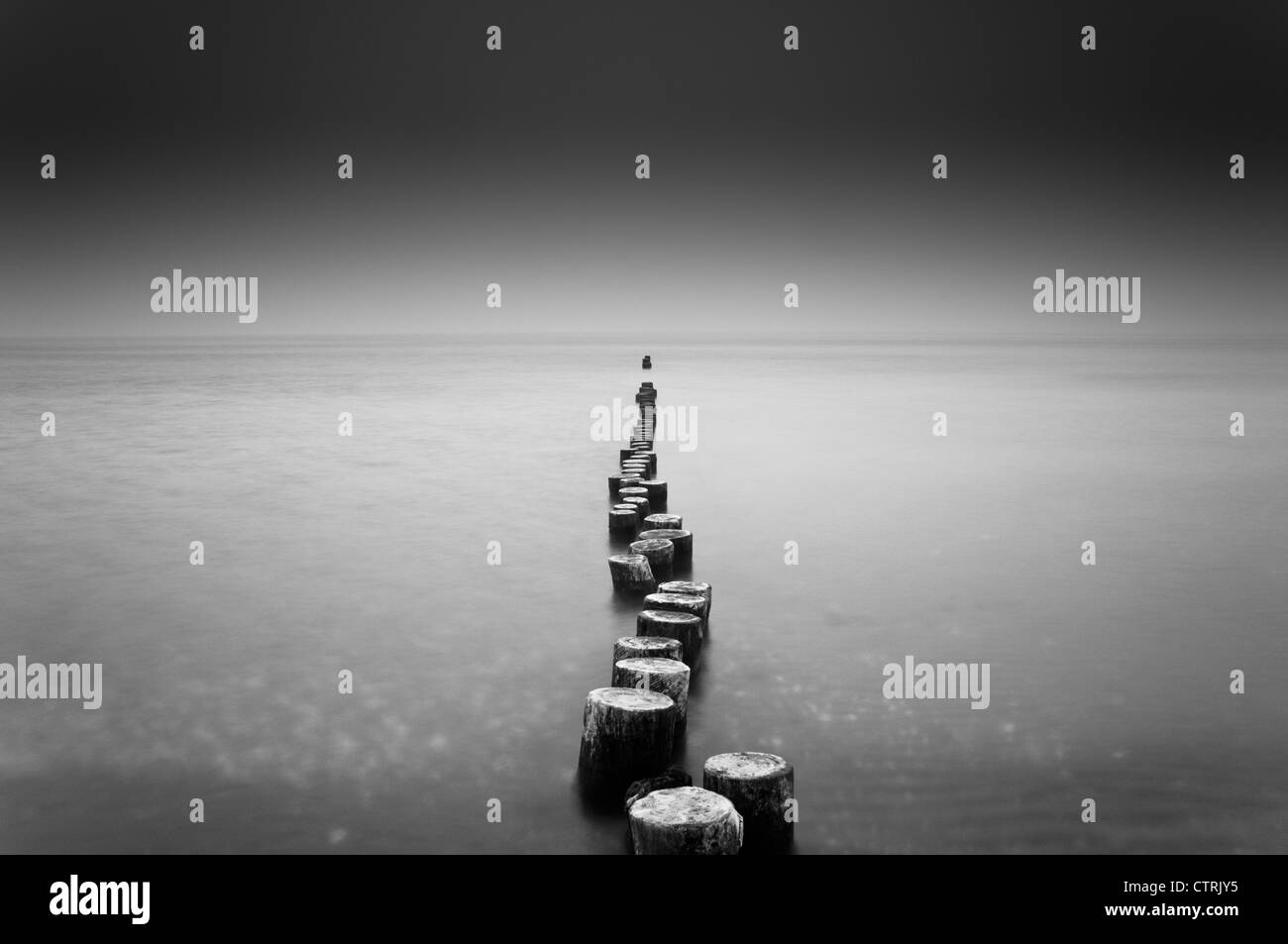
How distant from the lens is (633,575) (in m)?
6.32

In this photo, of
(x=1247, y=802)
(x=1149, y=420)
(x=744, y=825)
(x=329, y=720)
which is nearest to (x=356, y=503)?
(x=329, y=720)

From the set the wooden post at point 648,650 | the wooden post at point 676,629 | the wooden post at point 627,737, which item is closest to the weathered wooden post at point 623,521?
the wooden post at point 676,629

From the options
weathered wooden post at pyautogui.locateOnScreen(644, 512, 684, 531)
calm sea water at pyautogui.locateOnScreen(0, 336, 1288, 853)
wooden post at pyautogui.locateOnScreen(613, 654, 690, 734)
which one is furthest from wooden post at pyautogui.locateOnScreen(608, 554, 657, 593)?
wooden post at pyautogui.locateOnScreen(613, 654, 690, 734)

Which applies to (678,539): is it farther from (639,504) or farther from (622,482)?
(622,482)

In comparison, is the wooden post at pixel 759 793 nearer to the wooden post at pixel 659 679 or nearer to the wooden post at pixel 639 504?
the wooden post at pixel 659 679

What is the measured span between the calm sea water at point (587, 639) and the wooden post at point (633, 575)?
0.21 m

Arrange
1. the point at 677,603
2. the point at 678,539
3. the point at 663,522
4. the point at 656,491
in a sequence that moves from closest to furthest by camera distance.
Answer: the point at 677,603
the point at 678,539
the point at 663,522
the point at 656,491

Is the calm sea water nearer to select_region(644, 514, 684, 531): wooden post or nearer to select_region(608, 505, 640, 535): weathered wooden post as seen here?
select_region(608, 505, 640, 535): weathered wooden post

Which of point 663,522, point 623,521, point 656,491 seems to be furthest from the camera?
point 656,491

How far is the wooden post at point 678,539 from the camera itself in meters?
7.12

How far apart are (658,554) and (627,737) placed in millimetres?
3134

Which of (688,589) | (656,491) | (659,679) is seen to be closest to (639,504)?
(656,491)

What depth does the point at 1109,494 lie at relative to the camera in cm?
1062
